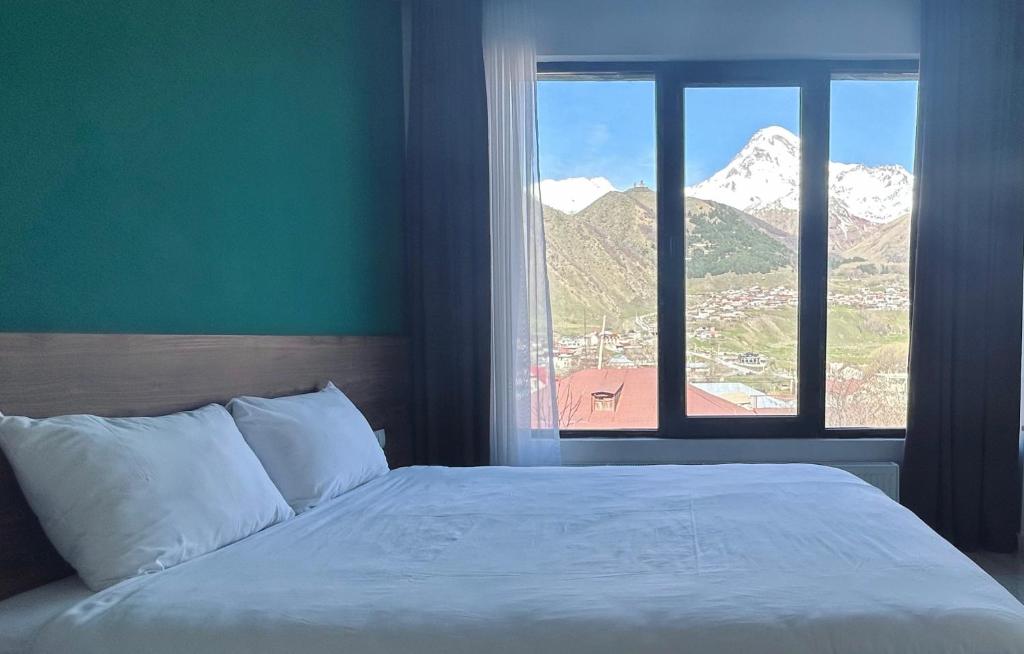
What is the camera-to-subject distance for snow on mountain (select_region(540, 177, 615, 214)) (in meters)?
3.26

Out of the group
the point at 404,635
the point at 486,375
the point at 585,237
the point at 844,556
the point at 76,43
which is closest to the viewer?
the point at 404,635

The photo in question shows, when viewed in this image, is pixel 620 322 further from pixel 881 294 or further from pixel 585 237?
pixel 881 294

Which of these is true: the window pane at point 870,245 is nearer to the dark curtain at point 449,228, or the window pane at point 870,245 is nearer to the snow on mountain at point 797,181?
the snow on mountain at point 797,181

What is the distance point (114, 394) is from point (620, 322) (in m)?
2.26

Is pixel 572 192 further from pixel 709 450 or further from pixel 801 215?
pixel 709 450

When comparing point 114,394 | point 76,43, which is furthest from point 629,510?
point 76,43

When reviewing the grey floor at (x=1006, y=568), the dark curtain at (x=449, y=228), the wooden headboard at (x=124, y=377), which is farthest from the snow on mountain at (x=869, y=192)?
the wooden headboard at (x=124, y=377)

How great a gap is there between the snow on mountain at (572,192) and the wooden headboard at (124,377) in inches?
48.7

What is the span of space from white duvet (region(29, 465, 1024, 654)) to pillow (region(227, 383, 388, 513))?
13 cm

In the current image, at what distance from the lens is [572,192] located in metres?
3.27

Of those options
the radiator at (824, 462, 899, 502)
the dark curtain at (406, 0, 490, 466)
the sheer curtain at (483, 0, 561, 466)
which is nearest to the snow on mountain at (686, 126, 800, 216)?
the sheer curtain at (483, 0, 561, 466)

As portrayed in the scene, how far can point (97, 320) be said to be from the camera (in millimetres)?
1561

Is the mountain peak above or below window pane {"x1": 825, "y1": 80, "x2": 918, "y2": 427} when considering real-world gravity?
above

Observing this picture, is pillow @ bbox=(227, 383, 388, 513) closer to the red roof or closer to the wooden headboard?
the wooden headboard
